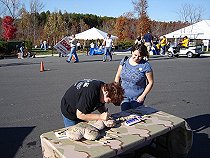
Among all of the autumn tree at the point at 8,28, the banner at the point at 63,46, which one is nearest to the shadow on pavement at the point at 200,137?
the banner at the point at 63,46

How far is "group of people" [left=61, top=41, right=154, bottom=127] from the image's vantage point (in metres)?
2.68

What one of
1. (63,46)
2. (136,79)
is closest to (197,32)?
(63,46)

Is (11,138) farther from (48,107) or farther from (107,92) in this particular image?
(107,92)

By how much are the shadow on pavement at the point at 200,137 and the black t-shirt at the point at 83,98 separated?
6.36 ft

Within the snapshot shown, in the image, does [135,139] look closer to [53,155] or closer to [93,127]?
[93,127]

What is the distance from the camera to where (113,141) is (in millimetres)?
2367

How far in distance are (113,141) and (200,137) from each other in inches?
102

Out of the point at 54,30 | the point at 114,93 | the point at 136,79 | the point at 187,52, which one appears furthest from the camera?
the point at 54,30

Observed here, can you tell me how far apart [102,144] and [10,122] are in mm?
3394

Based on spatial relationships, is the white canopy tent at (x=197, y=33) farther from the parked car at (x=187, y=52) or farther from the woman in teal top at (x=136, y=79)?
the woman in teal top at (x=136, y=79)

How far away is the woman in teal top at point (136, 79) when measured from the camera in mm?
3723

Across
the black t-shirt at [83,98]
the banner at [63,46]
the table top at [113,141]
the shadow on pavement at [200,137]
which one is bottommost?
the shadow on pavement at [200,137]

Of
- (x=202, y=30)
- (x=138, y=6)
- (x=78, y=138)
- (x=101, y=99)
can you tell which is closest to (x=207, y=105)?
(x=101, y=99)

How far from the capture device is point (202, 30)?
3272 cm
